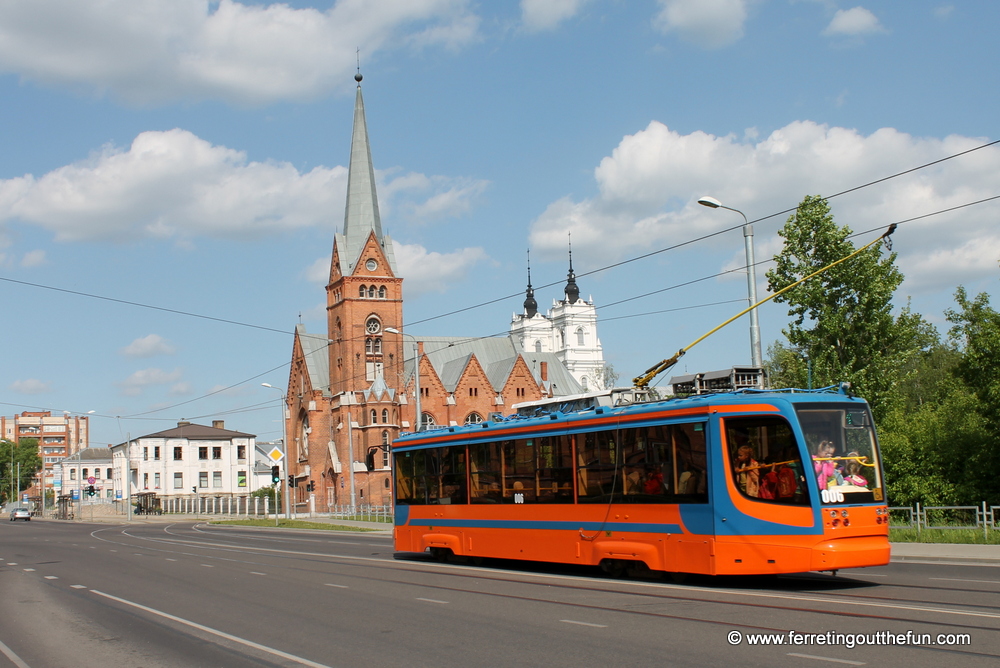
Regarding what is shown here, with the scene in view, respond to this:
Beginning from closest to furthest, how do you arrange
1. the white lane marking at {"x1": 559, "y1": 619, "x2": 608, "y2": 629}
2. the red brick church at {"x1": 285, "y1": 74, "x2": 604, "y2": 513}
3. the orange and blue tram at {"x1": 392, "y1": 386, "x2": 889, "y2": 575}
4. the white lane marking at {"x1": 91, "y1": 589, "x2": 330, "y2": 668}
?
A: the white lane marking at {"x1": 91, "y1": 589, "x2": 330, "y2": 668} → the white lane marking at {"x1": 559, "y1": 619, "x2": 608, "y2": 629} → the orange and blue tram at {"x1": 392, "y1": 386, "x2": 889, "y2": 575} → the red brick church at {"x1": 285, "y1": 74, "x2": 604, "y2": 513}

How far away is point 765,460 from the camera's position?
13469mm

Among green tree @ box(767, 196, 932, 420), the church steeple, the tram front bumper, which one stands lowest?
the tram front bumper

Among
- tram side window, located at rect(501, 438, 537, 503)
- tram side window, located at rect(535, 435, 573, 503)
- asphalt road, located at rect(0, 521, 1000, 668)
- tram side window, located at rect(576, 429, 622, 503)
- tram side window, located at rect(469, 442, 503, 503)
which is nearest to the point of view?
asphalt road, located at rect(0, 521, 1000, 668)

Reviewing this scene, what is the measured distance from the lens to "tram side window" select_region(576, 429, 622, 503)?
15594 millimetres

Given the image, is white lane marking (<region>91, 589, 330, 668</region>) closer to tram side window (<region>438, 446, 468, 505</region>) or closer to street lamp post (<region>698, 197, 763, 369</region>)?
tram side window (<region>438, 446, 468, 505</region>)

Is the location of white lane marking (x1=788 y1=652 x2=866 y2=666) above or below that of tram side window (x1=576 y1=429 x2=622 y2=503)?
below

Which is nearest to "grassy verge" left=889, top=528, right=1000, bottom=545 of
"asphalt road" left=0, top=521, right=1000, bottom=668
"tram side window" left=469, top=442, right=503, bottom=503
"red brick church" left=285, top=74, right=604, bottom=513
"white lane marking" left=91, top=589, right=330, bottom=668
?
"asphalt road" left=0, top=521, right=1000, bottom=668

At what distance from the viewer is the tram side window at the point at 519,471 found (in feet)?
Answer: 57.4

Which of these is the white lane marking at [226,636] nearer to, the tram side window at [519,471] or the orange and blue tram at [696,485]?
the orange and blue tram at [696,485]

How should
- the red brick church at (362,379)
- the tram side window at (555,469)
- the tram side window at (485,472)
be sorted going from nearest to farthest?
the tram side window at (555,469)
the tram side window at (485,472)
the red brick church at (362,379)

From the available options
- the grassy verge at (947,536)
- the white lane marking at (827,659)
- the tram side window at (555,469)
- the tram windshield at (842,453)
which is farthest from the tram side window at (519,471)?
the grassy verge at (947,536)

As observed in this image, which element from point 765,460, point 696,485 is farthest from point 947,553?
point 696,485

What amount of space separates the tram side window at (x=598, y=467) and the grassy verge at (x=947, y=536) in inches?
401

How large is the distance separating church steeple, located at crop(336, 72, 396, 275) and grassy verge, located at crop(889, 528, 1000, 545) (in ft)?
199
